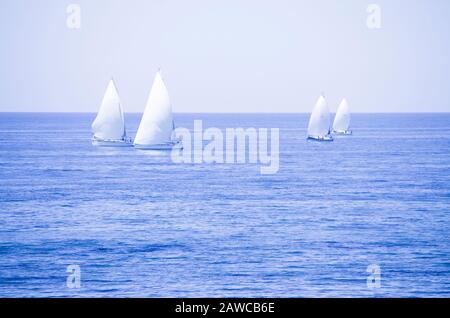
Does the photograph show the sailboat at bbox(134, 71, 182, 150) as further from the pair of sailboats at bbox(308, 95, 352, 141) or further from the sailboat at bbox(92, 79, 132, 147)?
the pair of sailboats at bbox(308, 95, 352, 141)

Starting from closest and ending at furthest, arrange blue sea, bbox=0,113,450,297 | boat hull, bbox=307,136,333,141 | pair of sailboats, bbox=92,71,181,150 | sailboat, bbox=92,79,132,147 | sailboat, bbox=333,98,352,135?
blue sea, bbox=0,113,450,297
pair of sailboats, bbox=92,71,181,150
sailboat, bbox=92,79,132,147
boat hull, bbox=307,136,333,141
sailboat, bbox=333,98,352,135

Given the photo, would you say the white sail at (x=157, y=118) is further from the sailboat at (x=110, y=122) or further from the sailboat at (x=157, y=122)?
the sailboat at (x=110, y=122)

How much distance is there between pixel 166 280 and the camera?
26.7 m

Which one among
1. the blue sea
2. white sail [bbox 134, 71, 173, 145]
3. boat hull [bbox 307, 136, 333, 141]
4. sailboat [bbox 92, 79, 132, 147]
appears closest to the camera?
the blue sea

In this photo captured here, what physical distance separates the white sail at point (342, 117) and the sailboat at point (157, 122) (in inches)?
1969

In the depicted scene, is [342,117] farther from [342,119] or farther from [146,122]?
[146,122]

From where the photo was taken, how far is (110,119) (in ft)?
276

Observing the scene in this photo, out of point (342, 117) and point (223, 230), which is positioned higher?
point (342, 117)

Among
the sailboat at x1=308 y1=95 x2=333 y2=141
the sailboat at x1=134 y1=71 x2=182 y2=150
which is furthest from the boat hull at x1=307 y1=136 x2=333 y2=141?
the sailboat at x1=134 y1=71 x2=182 y2=150

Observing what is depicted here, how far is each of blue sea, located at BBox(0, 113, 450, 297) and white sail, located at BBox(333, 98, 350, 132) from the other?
4914 centimetres

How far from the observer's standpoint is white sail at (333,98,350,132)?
12419 cm

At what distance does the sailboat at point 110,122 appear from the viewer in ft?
270

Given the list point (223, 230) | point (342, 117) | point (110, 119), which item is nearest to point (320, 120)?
point (342, 117)

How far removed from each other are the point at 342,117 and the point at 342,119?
3.12 feet
